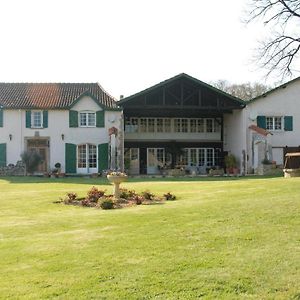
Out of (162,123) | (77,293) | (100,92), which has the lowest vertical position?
(77,293)

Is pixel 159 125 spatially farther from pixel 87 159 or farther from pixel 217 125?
pixel 87 159

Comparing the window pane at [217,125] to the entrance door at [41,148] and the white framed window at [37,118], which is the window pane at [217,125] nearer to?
the entrance door at [41,148]

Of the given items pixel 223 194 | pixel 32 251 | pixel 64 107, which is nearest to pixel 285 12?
pixel 223 194

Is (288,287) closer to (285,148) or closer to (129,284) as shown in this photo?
(129,284)

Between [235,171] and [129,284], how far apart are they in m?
29.5

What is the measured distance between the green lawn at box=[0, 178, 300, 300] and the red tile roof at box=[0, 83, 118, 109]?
75.3 ft

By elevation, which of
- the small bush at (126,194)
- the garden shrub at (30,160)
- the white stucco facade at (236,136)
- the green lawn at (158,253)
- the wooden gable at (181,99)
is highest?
the wooden gable at (181,99)

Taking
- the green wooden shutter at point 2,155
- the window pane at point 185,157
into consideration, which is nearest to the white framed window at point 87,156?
the green wooden shutter at point 2,155

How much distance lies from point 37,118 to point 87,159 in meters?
4.56

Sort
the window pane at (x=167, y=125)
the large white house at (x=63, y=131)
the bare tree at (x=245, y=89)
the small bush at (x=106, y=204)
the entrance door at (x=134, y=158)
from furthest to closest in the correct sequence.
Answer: the bare tree at (x=245, y=89) < the window pane at (x=167, y=125) < the entrance door at (x=134, y=158) < the large white house at (x=63, y=131) < the small bush at (x=106, y=204)

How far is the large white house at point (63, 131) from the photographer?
34812 millimetres

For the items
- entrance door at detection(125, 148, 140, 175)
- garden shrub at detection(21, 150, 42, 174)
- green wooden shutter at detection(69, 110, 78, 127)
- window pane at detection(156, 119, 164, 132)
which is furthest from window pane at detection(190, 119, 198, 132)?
garden shrub at detection(21, 150, 42, 174)

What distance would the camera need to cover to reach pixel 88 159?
35.3 meters

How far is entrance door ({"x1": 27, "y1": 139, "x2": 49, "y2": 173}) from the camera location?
35.2 metres
